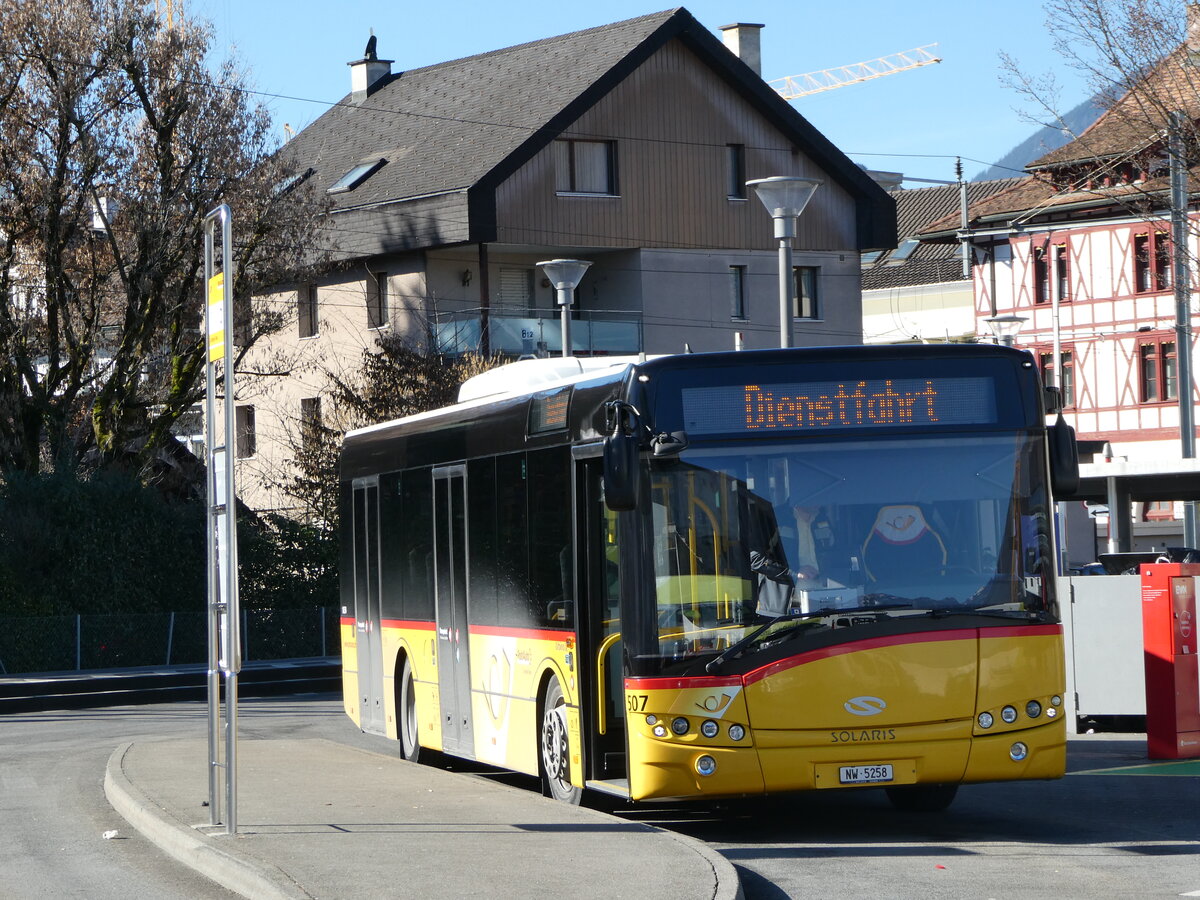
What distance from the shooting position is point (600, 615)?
40.2 ft

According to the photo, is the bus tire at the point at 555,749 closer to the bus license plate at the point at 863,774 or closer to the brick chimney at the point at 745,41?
the bus license plate at the point at 863,774

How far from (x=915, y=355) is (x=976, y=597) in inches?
59.9

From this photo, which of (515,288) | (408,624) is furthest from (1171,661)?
(515,288)

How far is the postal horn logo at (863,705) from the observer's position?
1116 centimetres

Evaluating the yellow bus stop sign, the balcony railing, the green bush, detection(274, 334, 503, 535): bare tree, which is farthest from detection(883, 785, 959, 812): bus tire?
the balcony railing

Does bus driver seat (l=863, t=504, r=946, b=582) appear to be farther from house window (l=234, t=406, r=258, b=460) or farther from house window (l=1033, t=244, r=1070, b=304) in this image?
house window (l=1033, t=244, r=1070, b=304)

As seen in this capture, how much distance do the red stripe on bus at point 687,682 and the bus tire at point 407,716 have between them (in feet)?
19.8

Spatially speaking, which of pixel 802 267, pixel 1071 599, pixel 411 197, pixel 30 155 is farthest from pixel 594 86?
pixel 1071 599

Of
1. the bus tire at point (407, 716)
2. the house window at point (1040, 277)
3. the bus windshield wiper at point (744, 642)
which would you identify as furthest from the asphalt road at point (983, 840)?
the house window at point (1040, 277)

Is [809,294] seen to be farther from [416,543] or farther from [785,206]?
[416,543]

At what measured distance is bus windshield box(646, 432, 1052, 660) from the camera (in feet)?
36.6

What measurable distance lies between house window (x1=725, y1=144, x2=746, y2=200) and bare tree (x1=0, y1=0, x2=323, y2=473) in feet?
51.3

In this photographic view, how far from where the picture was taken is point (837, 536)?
36.7ft

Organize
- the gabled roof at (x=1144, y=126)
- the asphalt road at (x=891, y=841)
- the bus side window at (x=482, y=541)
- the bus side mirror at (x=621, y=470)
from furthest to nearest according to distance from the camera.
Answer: the gabled roof at (x=1144, y=126)
the bus side window at (x=482, y=541)
the bus side mirror at (x=621, y=470)
the asphalt road at (x=891, y=841)
